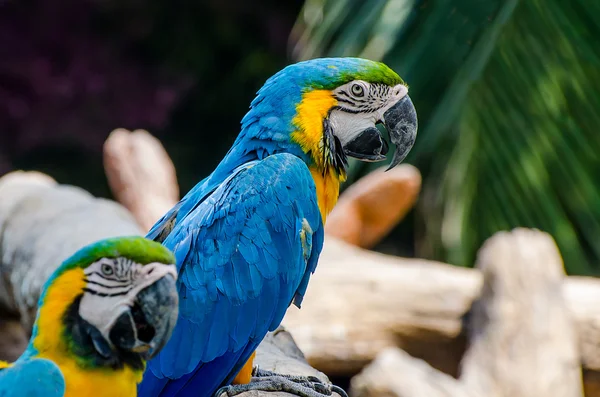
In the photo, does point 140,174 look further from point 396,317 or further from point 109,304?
point 109,304

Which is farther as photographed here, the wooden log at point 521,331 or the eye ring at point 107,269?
the wooden log at point 521,331

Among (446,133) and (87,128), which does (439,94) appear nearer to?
(446,133)

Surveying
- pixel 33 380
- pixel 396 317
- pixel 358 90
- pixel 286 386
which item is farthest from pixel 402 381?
pixel 33 380

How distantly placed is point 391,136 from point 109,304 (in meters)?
0.90

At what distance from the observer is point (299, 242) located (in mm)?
1722

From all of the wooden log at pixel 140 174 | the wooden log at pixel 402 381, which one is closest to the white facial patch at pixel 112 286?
the wooden log at pixel 402 381

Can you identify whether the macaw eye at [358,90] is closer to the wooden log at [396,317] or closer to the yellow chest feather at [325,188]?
the yellow chest feather at [325,188]

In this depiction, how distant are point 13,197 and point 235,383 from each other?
2.01 m

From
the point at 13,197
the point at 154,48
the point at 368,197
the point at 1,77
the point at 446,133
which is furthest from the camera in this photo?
the point at 154,48

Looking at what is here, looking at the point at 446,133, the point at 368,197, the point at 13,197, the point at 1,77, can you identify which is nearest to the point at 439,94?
the point at 446,133

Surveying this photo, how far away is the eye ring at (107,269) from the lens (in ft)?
3.82

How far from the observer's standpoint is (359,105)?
5.95 feet

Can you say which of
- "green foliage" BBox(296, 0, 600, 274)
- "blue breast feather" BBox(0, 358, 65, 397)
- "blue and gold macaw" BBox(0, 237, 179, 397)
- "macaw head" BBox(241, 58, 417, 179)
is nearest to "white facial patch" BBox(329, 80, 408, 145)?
"macaw head" BBox(241, 58, 417, 179)

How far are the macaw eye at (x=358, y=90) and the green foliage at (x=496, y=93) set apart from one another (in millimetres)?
1802
